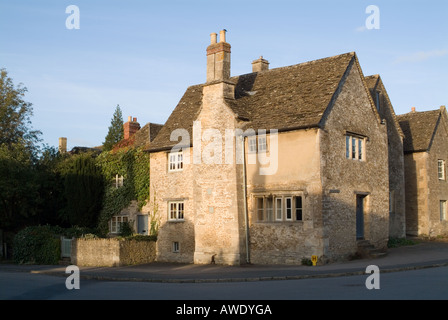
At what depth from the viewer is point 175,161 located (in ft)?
95.9

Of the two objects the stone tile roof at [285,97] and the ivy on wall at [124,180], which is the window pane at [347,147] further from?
the ivy on wall at [124,180]

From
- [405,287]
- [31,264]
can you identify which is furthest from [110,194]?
[405,287]

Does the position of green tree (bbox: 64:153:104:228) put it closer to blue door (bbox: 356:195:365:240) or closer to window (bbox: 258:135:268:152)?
window (bbox: 258:135:268:152)

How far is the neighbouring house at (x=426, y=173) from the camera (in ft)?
114

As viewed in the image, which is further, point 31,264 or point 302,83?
point 31,264

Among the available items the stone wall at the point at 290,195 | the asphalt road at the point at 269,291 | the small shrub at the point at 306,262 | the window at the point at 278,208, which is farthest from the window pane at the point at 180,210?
the asphalt road at the point at 269,291

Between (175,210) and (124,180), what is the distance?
467 centimetres

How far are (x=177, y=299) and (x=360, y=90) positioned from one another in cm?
1674

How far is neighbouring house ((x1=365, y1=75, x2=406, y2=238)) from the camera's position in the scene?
32188 millimetres

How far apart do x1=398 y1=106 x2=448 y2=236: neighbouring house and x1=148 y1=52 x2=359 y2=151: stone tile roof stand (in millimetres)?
12100

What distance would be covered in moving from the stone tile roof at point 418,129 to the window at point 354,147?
33.3 feet

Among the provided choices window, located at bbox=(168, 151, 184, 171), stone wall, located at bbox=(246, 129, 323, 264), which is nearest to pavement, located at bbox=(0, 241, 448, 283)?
stone wall, located at bbox=(246, 129, 323, 264)

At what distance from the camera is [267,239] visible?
969 inches
